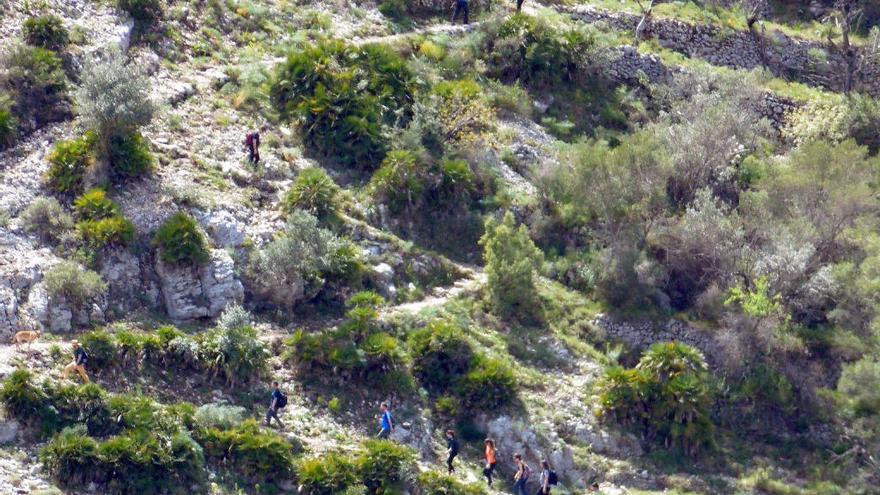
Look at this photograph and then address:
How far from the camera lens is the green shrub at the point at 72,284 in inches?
1150

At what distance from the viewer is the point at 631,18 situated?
46594mm

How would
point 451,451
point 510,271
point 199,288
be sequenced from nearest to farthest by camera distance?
point 451,451 → point 199,288 → point 510,271

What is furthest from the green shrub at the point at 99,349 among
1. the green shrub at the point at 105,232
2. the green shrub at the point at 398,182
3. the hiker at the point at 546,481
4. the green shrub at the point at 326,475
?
the green shrub at the point at 398,182

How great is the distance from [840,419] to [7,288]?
58.3 ft

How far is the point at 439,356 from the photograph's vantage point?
102 feet

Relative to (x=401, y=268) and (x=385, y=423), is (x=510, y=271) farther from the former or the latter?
(x=385, y=423)

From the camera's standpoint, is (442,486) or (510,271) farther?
(510,271)

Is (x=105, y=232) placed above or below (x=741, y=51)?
below

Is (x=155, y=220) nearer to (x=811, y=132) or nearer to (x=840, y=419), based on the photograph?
Result: (x=840, y=419)

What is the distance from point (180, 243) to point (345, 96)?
7.54 meters

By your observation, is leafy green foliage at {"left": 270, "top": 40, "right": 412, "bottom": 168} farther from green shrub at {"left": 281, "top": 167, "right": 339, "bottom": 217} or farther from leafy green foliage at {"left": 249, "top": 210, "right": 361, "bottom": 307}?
leafy green foliage at {"left": 249, "top": 210, "right": 361, "bottom": 307}

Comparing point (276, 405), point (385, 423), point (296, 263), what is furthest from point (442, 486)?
point (296, 263)

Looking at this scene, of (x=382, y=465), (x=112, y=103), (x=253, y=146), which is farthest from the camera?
(x=253, y=146)

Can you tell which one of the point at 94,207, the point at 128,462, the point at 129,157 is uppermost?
the point at 129,157
